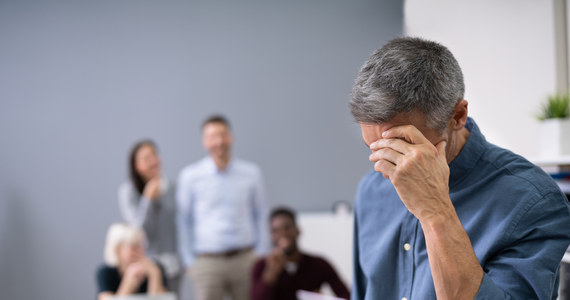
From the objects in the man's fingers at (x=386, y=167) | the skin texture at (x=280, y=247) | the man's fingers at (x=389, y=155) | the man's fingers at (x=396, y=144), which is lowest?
the skin texture at (x=280, y=247)

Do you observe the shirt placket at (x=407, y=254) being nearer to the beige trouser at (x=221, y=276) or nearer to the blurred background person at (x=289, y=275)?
the blurred background person at (x=289, y=275)

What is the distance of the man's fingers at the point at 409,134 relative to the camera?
0.75 metres

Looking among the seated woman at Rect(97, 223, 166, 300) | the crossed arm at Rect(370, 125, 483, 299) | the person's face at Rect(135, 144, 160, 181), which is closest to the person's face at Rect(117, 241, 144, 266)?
the seated woman at Rect(97, 223, 166, 300)

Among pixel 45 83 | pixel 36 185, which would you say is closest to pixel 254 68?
pixel 45 83

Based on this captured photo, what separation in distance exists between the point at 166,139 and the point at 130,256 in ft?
4.60

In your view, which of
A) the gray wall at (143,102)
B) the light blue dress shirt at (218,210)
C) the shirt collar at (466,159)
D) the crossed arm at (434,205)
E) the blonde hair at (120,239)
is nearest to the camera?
the crossed arm at (434,205)

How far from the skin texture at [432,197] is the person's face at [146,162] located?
2818mm

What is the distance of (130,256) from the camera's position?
10.6 feet

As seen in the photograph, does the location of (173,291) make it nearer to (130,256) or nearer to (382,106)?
(130,256)

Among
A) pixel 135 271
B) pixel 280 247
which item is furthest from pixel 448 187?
pixel 135 271

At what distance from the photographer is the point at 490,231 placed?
0.79 metres

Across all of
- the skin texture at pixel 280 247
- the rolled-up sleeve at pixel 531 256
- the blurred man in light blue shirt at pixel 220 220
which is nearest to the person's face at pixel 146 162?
the blurred man in light blue shirt at pixel 220 220

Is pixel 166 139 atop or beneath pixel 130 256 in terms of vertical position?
atop

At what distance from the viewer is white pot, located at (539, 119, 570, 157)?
2025 mm
